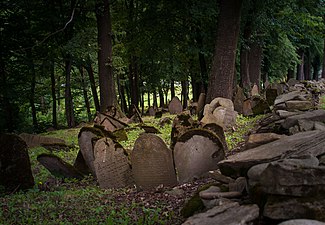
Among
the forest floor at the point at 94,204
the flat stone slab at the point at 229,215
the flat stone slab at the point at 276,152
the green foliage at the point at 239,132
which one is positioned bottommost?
the forest floor at the point at 94,204

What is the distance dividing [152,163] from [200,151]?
760mm

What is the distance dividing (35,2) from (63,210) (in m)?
12.6

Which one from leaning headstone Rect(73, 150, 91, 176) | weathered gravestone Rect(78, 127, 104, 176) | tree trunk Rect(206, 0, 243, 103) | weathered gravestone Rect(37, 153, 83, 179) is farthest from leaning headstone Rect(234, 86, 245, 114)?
weathered gravestone Rect(37, 153, 83, 179)

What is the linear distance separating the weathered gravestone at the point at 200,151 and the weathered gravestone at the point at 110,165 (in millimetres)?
971

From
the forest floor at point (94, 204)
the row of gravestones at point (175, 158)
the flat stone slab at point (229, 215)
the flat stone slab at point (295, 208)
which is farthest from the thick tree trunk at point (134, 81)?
the flat stone slab at point (295, 208)

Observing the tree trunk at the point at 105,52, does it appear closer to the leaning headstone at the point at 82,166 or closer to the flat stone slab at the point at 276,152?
the leaning headstone at the point at 82,166

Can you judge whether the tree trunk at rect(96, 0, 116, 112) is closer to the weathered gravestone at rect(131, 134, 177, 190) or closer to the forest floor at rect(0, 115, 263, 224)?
the forest floor at rect(0, 115, 263, 224)

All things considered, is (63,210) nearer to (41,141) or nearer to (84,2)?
(41,141)

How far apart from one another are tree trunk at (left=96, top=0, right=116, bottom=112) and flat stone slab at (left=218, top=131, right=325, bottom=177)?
375 inches

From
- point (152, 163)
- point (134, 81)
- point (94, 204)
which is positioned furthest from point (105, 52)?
point (94, 204)

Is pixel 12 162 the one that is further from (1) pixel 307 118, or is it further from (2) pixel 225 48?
(2) pixel 225 48

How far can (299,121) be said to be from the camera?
5.76 m

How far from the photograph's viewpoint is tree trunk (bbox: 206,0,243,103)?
32.2ft

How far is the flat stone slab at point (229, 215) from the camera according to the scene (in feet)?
9.16
